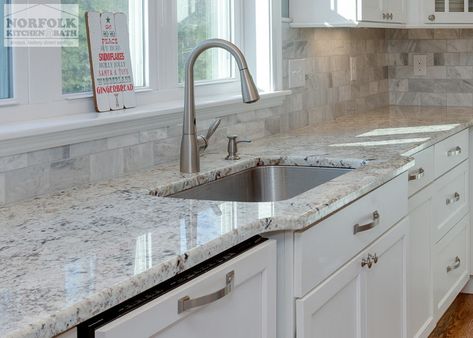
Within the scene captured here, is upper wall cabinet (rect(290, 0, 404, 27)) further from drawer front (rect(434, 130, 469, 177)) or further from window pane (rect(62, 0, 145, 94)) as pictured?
window pane (rect(62, 0, 145, 94))

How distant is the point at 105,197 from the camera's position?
197cm

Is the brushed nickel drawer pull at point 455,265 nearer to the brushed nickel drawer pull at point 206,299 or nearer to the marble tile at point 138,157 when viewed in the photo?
the marble tile at point 138,157

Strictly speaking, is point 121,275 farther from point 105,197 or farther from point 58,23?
point 58,23

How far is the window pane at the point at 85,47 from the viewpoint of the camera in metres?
2.20

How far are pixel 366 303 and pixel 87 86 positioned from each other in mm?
1017

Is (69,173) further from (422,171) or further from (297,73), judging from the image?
(297,73)

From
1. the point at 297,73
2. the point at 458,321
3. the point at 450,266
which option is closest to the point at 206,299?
the point at 297,73

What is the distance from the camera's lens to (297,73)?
3469 mm

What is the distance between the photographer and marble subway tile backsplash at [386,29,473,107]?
446cm

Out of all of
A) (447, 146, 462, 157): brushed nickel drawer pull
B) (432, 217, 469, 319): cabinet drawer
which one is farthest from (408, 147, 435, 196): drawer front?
(432, 217, 469, 319): cabinet drawer

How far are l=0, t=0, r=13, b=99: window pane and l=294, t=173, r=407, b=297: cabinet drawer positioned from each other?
2.70 ft

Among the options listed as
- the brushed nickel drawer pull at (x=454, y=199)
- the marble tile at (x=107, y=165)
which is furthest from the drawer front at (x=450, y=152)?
the marble tile at (x=107, y=165)

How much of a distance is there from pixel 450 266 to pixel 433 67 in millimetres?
1414

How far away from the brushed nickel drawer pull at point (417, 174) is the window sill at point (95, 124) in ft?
2.22
